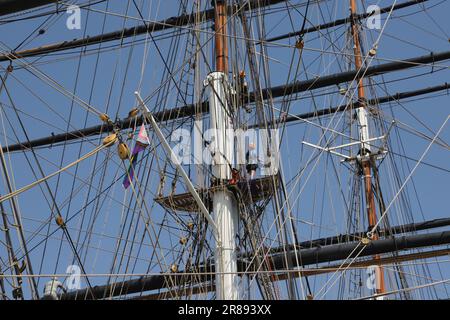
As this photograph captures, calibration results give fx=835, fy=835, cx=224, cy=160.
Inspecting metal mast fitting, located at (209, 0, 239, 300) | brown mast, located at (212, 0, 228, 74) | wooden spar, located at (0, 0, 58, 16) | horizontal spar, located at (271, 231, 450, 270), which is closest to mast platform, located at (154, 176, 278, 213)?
metal mast fitting, located at (209, 0, 239, 300)

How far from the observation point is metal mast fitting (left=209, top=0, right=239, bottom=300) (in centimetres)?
969

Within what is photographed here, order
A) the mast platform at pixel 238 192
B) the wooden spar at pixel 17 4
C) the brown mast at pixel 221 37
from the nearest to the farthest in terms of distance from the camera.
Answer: the wooden spar at pixel 17 4
the mast platform at pixel 238 192
the brown mast at pixel 221 37

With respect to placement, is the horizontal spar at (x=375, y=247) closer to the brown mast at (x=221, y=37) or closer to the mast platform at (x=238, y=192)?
the mast platform at (x=238, y=192)

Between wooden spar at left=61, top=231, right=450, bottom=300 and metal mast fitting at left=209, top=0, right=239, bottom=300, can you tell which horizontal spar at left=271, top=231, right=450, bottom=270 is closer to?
wooden spar at left=61, top=231, right=450, bottom=300

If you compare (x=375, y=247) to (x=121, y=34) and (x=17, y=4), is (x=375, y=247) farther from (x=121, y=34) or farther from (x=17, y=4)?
(x=17, y=4)

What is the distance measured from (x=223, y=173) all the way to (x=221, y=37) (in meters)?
2.39

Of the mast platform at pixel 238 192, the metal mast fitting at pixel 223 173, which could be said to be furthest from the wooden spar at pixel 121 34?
the mast platform at pixel 238 192

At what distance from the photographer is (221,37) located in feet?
40.2

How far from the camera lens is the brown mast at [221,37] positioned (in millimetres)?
11984

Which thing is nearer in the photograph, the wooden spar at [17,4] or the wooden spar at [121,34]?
the wooden spar at [17,4]

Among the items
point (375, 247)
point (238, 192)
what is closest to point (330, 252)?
point (375, 247)
